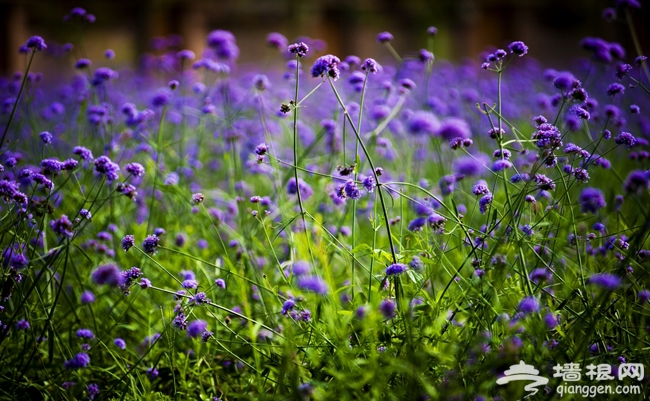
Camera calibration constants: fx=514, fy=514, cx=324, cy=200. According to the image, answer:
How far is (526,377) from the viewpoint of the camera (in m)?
1.45

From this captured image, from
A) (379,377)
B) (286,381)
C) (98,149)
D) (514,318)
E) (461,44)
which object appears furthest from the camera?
(461,44)

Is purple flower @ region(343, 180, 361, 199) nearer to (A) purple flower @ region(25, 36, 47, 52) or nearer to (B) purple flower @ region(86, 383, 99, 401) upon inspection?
(B) purple flower @ region(86, 383, 99, 401)

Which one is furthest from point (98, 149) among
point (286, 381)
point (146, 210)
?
point (286, 381)

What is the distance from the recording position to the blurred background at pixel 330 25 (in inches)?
427

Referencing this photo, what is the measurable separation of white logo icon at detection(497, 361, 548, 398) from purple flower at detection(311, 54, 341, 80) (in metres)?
1.05

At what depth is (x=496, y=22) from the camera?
13633mm

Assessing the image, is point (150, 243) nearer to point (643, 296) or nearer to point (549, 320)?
point (549, 320)

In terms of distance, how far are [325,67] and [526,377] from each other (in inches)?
43.8

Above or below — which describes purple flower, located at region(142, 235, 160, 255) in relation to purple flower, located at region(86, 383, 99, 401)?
above

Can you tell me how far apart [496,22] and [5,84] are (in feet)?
40.9

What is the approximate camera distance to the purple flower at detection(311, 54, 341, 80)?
1.68 m

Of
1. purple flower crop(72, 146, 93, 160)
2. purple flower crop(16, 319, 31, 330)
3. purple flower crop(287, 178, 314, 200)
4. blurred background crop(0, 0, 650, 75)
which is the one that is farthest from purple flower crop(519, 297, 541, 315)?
blurred background crop(0, 0, 650, 75)

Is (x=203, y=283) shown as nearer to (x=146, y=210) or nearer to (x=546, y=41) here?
(x=146, y=210)

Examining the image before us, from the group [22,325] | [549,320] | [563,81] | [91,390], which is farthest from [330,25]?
[549,320]
